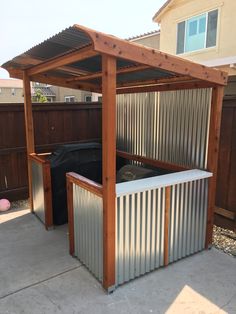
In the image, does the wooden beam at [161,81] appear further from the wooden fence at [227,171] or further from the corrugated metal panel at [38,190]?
the corrugated metal panel at [38,190]

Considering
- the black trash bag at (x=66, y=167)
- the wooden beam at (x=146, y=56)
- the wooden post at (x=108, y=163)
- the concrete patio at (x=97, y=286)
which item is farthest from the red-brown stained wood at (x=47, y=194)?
the wooden beam at (x=146, y=56)

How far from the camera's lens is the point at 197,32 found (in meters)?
8.44

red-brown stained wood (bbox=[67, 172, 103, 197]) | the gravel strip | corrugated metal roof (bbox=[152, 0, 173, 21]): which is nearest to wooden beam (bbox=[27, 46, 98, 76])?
red-brown stained wood (bbox=[67, 172, 103, 197])

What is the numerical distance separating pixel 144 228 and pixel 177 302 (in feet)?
2.29

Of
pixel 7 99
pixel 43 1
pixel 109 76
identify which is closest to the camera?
pixel 109 76

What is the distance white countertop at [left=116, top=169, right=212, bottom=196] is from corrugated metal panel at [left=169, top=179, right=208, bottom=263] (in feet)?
0.22

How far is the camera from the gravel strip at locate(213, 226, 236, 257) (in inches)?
127

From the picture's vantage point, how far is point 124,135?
4.68 meters

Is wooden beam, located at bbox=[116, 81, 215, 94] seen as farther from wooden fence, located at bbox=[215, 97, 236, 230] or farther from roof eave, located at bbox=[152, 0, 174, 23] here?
roof eave, located at bbox=[152, 0, 174, 23]

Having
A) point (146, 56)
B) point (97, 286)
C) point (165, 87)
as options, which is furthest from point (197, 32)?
point (97, 286)

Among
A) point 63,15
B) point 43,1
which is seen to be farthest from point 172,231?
point 63,15

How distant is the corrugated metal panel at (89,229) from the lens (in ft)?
8.11

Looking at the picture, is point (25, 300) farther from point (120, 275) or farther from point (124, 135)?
point (124, 135)

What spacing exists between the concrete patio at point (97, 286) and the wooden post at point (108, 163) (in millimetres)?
233
